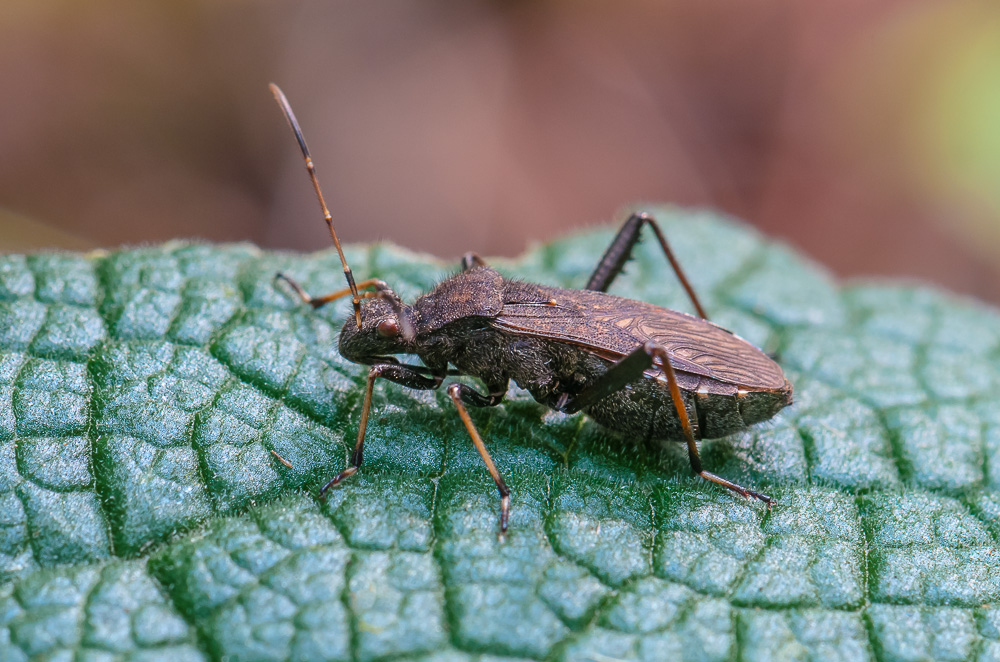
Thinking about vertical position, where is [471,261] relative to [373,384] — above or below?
above

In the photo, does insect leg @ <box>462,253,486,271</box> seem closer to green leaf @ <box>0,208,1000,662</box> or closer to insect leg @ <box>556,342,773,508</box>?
green leaf @ <box>0,208,1000,662</box>

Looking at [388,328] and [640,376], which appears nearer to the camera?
[640,376]

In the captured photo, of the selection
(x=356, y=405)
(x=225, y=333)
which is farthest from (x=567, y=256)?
(x=225, y=333)

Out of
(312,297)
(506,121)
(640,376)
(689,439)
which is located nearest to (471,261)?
(312,297)

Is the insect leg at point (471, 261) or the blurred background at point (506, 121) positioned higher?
the blurred background at point (506, 121)

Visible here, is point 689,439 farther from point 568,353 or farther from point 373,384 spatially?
point 373,384

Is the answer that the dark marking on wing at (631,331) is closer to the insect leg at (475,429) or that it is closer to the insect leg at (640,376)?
the insect leg at (640,376)

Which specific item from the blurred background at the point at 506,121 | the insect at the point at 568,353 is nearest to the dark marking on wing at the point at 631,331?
the insect at the point at 568,353

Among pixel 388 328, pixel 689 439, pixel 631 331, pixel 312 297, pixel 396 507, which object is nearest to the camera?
pixel 396 507
